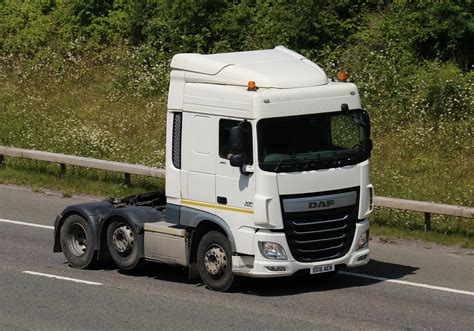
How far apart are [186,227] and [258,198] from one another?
4.79 feet

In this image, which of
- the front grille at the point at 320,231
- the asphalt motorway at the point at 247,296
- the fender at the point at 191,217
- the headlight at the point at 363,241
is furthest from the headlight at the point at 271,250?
the headlight at the point at 363,241

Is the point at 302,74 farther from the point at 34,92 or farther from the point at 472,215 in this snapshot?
the point at 34,92

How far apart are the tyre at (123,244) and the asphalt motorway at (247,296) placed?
0.26 metres

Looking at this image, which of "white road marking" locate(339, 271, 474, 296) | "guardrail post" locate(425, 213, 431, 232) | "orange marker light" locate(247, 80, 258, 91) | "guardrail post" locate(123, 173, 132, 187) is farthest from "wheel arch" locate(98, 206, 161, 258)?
"guardrail post" locate(123, 173, 132, 187)

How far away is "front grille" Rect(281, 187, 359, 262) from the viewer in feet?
49.5

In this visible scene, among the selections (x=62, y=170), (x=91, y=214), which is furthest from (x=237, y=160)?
(x=62, y=170)

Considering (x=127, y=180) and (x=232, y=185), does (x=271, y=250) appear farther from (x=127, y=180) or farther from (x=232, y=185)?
(x=127, y=180)

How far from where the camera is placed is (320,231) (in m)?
15.2

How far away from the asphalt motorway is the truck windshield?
5.80 ft

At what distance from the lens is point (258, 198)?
1485cm

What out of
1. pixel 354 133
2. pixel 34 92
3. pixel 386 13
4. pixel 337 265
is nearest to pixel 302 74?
pixel 354 133

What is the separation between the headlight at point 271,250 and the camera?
49.1ft

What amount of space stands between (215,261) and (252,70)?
2.57 metres

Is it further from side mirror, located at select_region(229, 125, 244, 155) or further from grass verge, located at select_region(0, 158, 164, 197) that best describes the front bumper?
grass verge, located at select_region(0, 158, 164, 197)
